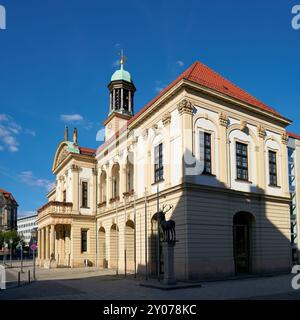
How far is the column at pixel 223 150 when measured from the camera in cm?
2472

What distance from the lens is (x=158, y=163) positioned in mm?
26516

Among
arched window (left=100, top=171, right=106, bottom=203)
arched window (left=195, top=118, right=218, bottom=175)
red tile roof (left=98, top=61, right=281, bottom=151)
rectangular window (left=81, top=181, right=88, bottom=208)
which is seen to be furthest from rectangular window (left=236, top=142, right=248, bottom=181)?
rectangular window (left=81, top=181, right=88, bottom=208)

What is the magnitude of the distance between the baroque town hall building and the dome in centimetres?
1107

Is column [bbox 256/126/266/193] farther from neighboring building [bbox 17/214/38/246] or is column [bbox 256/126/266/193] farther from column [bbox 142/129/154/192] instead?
neighboring building [bbox 17/214/38/246]

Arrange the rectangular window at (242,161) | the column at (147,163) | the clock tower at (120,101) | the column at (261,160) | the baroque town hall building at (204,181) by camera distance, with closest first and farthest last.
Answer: the baroque town hall building at (204,181)
the rectangular window at (242,161)
the column at (147,163)
the column at (261,160)
the clock tower at (120,101)

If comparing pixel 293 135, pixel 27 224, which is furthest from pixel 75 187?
pixel 27 224

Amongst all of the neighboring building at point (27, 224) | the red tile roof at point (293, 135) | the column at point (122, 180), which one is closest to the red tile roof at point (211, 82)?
the red tile roof at point (293, 135)

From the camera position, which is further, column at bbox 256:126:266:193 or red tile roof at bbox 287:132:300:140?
red tile roof at bbox 287:132:300:140

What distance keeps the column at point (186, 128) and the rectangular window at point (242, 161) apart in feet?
15.4

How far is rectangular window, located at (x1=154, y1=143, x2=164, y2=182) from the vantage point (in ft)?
85.6

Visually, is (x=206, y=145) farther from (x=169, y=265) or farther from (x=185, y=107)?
(x=169, y=265)

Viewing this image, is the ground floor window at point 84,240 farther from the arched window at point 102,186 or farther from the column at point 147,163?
the column at point 147,163
